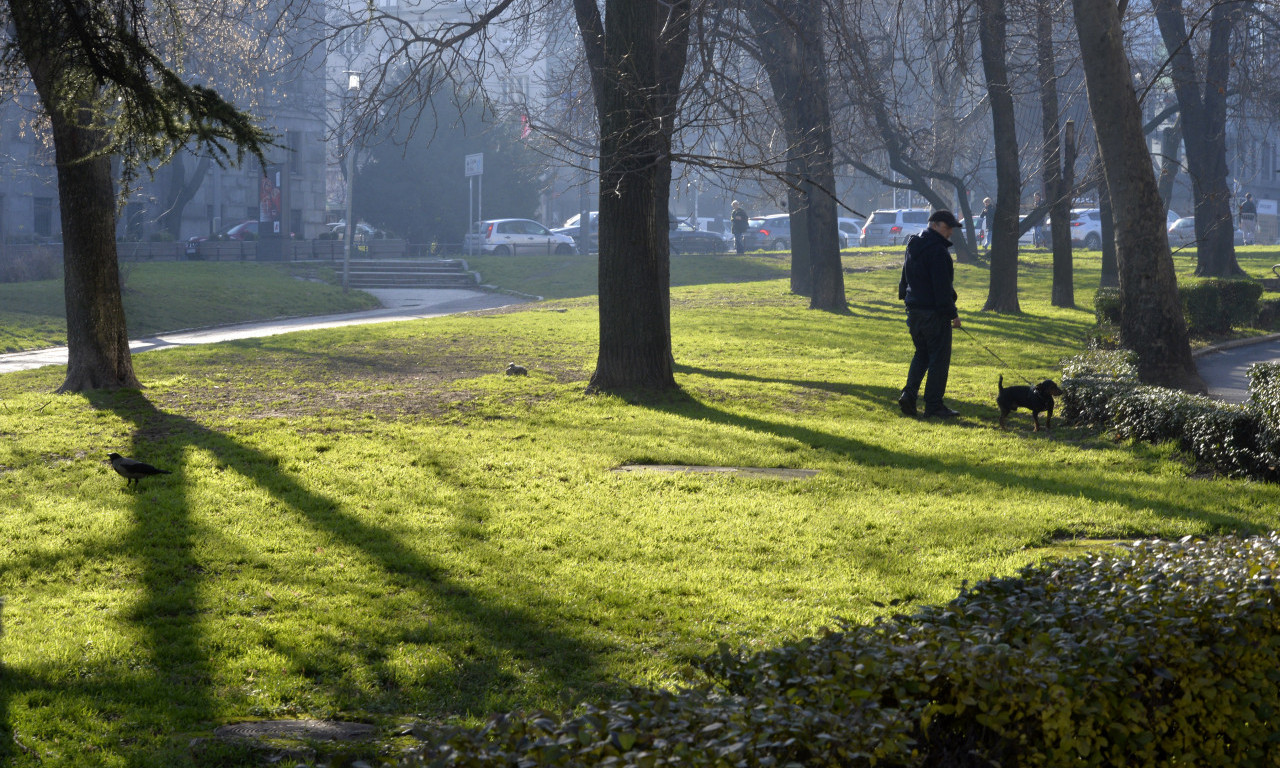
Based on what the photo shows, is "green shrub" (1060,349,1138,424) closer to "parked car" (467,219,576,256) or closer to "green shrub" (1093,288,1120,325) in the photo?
"green shrub" (1093,288,1120,325)

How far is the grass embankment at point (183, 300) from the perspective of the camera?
22750mm

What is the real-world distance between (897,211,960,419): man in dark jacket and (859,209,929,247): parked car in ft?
124

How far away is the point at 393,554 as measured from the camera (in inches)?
248

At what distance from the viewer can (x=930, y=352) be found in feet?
34.9

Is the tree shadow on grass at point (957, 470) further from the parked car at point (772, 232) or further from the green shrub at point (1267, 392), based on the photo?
the parked car at point (772, 232)

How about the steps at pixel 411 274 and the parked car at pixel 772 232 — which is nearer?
the steps at pixel 411 274

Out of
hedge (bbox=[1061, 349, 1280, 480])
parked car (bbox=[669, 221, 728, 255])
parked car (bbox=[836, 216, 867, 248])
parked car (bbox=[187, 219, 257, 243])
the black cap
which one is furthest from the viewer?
parked car (bbox=[836, 216, 867, 248])

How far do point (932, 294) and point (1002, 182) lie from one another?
1289 cm

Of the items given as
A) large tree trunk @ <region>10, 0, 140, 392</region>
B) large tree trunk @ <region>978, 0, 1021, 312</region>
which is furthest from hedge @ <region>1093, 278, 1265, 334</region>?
large tree trunk @ <region>10, 0, 140, 392</region>

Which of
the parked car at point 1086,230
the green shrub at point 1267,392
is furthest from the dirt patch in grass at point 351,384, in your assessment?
the parked car at point 1086,230

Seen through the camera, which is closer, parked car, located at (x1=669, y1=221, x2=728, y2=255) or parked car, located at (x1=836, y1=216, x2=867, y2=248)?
parked car, located at (x1=669, y1=221, x2=728, y2=255)

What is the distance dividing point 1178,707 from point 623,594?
2898 mm

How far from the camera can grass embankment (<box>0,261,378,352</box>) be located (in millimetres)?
22750

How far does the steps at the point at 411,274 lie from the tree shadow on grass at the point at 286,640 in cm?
2935
